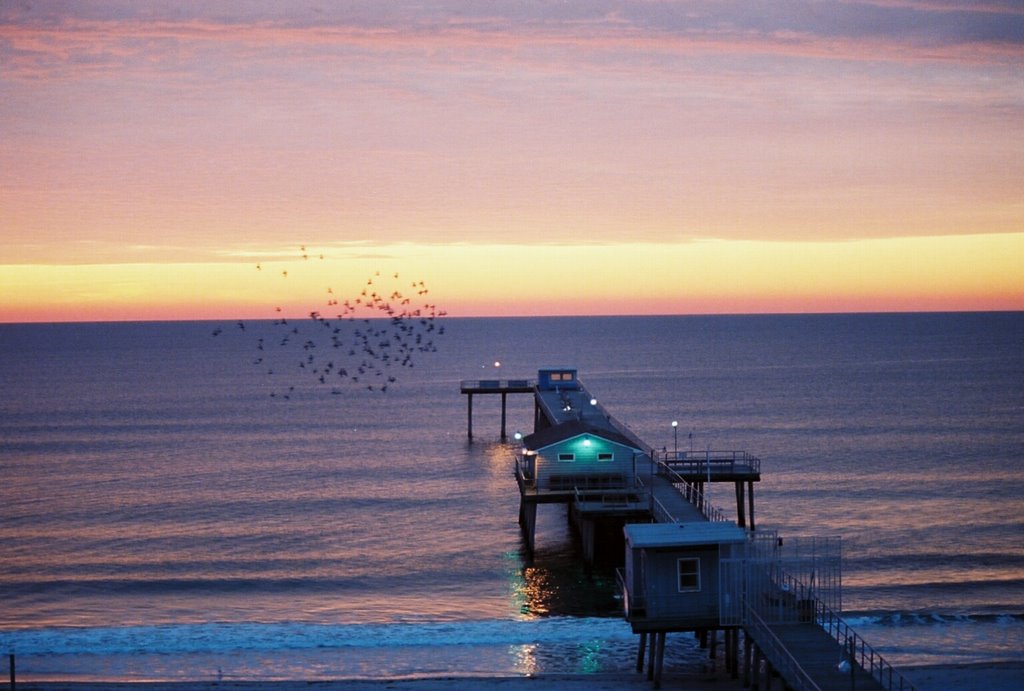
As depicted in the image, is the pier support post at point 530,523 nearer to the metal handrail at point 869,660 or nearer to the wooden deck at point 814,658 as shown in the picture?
the metal handrail at point 869,660

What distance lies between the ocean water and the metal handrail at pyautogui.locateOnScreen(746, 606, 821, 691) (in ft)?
19.8

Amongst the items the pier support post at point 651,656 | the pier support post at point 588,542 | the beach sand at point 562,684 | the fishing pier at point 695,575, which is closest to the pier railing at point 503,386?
the fishing pier at point 695,575

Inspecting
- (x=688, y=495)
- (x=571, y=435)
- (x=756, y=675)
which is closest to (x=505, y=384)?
(x=571, y=435)

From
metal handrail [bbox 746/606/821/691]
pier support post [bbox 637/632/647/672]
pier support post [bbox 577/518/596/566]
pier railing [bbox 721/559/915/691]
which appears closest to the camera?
metal handrail [bbox 746/606/821/691]

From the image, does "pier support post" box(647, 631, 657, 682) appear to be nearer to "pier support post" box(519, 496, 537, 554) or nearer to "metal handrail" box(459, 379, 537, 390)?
"pier support post" box(519, 496, 537, 554)

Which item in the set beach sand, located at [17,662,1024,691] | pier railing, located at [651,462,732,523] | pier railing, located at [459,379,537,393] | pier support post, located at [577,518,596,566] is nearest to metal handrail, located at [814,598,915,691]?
beach sand, located at [17,662,1024,691]

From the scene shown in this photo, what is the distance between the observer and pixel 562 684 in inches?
1233

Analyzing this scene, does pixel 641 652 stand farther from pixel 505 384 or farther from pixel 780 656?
pixel 505 384

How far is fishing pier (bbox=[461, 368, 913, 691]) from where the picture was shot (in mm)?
26531

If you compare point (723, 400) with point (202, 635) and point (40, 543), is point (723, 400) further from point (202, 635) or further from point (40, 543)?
point (202, 635)

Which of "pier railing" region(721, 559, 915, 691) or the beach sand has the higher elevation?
"pier railing" region(721, 559, 915, 691)

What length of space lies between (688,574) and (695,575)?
7.2 inches

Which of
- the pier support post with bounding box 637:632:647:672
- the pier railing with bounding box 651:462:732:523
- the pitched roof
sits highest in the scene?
the pitched roof

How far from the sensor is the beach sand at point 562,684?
30953mm
